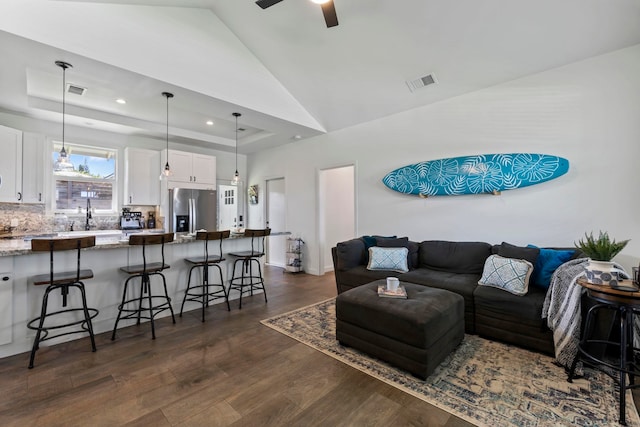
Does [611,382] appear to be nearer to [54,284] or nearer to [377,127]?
[377,127]

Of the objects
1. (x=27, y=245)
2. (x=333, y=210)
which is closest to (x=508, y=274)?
(x=333, y=210)

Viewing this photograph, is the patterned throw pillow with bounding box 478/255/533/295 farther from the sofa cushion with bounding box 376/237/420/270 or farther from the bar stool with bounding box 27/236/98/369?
A: the bar stool with bounding box 27/236/98/369

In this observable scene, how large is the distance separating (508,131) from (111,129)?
20.3 feet

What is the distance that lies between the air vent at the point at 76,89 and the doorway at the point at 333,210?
372cm

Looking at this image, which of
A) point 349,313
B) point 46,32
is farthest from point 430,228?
point 46,32

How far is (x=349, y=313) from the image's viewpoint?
258cm

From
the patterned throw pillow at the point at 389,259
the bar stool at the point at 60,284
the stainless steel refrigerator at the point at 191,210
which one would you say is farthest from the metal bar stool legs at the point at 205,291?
the stainless steel refrigerator at the point at 191,210

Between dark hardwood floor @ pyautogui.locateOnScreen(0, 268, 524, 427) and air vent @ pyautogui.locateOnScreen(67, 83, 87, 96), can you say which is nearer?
dark hardwood floor @ pyautogui.locateOnScreen(0, 268, 524, 427)

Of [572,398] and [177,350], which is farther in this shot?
[177,350]

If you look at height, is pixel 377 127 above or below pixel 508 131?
above

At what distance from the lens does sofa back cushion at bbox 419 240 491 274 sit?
136 inches

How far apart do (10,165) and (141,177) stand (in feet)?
5.49

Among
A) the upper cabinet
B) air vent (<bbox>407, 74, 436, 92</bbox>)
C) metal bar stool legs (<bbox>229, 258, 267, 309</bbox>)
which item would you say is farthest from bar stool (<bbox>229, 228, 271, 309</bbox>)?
air vent (<bbox>407, 74, 436, 92</bbox>)

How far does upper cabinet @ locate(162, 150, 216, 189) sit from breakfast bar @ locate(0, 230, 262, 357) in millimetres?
2346
